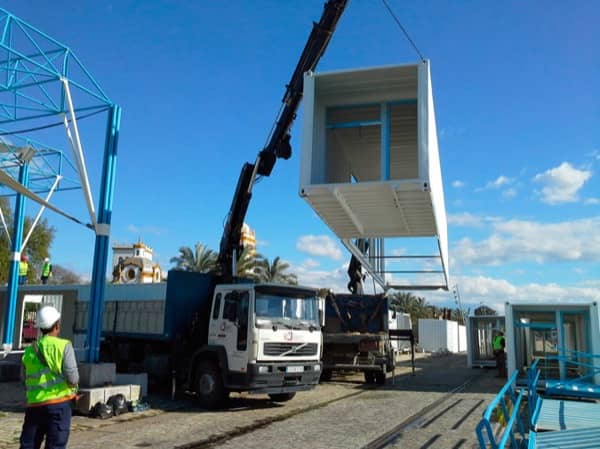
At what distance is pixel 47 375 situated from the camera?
4.96 m

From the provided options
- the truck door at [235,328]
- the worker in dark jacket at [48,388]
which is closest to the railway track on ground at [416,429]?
the truck door at [235,328]

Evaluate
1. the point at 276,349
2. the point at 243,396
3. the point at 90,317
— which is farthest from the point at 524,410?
the point at 90,317

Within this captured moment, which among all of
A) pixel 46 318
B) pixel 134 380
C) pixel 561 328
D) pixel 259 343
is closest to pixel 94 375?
pixel 134 380

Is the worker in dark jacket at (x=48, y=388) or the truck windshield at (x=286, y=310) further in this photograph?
the truck windshield at (x=286, y=310)

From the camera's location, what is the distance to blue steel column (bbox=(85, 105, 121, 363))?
10948 mm

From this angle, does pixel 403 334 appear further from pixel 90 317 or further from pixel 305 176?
A: pixel 90 317

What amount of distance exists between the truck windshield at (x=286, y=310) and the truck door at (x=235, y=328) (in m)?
0.29

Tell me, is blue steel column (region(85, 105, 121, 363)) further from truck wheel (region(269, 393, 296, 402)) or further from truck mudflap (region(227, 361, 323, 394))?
truck wheel (region(269, 393, 296, 402))

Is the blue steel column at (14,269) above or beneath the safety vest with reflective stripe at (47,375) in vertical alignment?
above

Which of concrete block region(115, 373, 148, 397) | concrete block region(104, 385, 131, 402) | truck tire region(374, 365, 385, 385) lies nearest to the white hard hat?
concrete block region(104, 385, 131, 402)

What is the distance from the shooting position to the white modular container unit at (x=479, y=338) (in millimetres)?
23719

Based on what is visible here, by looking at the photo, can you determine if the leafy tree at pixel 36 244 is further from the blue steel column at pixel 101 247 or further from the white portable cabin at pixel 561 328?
the white portable cabin at pixel 561 328

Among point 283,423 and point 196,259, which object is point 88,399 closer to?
point 283,423

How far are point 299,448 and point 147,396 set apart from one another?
5961 millimetres
